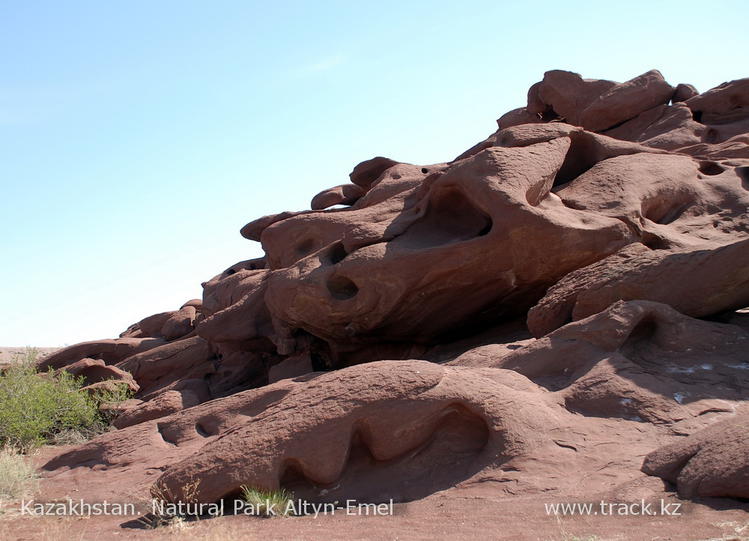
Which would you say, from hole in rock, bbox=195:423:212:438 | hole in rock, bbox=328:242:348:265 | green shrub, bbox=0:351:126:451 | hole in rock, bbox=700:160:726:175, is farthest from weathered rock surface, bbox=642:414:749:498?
green shrub, bbox=0:351:126:451

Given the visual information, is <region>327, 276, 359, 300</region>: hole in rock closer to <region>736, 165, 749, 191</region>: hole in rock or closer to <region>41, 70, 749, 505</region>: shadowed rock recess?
<region>41, 70, 749, 505</region>: shadowed rock recess

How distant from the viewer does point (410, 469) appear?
6184mm

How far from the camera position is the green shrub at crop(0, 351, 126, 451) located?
11.1 m

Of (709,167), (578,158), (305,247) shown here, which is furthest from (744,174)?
(305,247)

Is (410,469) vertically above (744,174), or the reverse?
(744,174)

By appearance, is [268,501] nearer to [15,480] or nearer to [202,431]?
[202,431]

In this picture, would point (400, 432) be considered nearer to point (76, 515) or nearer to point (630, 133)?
point (76, 515)

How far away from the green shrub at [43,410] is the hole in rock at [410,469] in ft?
22.1

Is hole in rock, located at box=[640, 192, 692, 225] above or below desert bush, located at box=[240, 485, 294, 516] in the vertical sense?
above

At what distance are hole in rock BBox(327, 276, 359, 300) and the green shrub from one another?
4.91m

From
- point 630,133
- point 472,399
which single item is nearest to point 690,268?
point 472,399

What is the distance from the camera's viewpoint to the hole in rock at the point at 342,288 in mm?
10734

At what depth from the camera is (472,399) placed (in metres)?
6.27

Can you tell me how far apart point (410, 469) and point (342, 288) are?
16.3 feet
